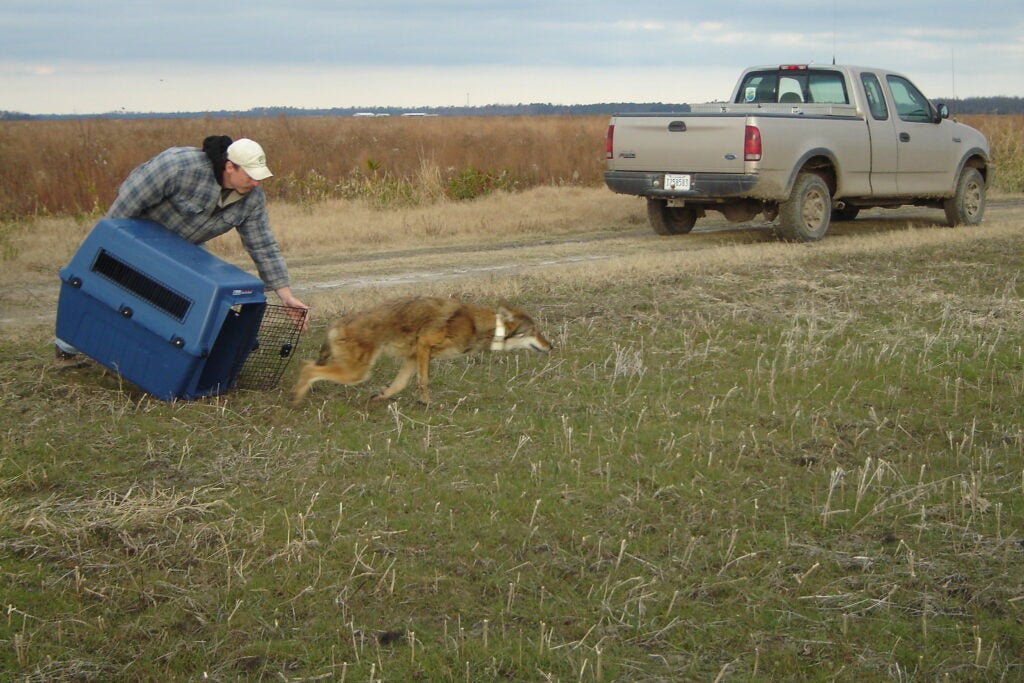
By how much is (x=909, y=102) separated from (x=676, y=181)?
404 cm

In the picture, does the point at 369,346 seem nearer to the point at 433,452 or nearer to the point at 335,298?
the point at 433,452

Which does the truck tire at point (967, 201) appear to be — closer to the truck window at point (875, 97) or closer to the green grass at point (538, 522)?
the truck window at point (875, 97)

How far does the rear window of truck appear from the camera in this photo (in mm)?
15672

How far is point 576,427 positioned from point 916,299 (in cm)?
545

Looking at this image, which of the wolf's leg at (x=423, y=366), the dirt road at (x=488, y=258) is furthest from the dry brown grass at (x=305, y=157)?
the wolf's leg at (x=423, y=366)

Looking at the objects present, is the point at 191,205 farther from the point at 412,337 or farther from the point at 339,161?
the point at 339,161

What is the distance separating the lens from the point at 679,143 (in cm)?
1470

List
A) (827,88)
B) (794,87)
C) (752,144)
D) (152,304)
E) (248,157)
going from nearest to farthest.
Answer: (152,304) < (248,157) < (752,144) < (827,88) < (794,87)

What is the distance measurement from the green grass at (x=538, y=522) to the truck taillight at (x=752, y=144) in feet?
18.9

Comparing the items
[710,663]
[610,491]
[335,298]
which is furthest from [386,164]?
[710,663]

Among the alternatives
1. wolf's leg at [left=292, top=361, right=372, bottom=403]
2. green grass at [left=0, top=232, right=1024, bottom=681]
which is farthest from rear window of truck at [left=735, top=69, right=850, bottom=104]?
wolf's leg at [left=292, top=361, right=372, bottom=403]

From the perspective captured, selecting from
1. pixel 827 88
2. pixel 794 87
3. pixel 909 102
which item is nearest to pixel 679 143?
pixel 794 87

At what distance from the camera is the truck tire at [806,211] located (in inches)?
588

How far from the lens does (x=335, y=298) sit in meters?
11.1
